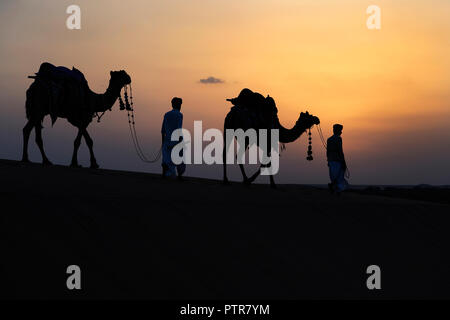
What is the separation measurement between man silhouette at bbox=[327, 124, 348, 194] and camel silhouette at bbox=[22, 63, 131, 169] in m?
6.73

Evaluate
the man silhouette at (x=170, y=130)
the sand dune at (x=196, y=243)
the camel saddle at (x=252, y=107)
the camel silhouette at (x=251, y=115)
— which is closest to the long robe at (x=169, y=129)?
the man silhouette at (x=170, y=130)

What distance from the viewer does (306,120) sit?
21.3m

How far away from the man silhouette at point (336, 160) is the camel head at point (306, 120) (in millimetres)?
1387

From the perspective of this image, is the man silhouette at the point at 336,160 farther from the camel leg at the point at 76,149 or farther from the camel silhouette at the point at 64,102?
the camel leg at the point at 76,149

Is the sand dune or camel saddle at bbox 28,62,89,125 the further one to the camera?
camel saddle at bbox 28,62,89,125

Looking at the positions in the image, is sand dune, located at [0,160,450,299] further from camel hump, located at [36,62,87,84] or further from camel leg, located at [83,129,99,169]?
camel hump, located at [36,62,87,84]

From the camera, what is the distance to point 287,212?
1595cm

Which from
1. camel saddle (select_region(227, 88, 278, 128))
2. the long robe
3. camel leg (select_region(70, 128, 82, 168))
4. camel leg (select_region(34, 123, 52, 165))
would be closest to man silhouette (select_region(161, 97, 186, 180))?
the long robe

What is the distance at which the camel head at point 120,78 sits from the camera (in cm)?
2241

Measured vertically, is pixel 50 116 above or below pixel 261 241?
above

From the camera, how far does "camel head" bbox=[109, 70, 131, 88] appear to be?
882 inches
